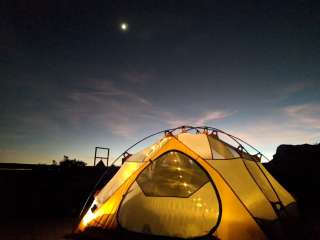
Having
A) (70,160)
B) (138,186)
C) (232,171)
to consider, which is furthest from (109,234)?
(70,160)

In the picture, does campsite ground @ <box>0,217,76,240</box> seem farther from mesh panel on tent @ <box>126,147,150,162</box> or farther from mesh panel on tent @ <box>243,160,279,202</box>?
mesh panel on tent @ <box>243,160,279,202</box>

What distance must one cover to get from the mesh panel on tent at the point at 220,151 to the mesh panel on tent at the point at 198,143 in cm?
13

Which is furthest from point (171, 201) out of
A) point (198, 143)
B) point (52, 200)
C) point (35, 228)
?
point (52, 200)

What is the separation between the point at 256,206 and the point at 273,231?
1.78 ft

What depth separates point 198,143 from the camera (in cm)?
575

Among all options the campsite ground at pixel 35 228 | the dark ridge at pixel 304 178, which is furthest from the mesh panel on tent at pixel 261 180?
the campsite ground at pixel 35 228

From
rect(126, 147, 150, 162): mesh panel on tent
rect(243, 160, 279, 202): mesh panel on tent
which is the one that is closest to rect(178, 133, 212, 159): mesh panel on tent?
rect(126, 147, 150, 162): mesh panel on tent

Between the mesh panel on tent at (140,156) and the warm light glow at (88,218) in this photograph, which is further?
the mesh panel on tent at (140,156)

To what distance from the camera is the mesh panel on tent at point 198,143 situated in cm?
546

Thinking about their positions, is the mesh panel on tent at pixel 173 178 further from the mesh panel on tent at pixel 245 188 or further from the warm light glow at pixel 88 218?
the warm light glow at pixel 88 218

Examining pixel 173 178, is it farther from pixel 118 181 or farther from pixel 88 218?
pixel 88 218

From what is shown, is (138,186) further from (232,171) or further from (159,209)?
(232,171)

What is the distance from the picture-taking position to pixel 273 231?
463 cm

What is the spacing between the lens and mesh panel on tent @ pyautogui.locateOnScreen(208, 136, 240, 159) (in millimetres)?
5493
